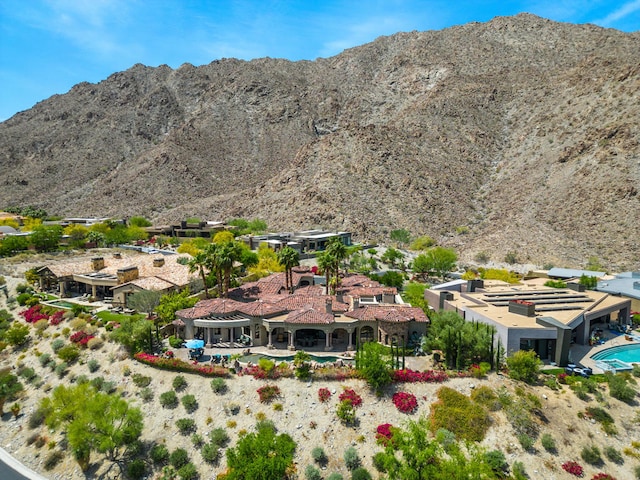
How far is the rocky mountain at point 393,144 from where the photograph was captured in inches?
3378

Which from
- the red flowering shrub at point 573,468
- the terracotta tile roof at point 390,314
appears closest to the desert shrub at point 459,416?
the red flowering shrub at point 573,468

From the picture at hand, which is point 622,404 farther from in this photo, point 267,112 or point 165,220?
point 267,112

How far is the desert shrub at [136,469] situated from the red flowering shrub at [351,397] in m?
13.5

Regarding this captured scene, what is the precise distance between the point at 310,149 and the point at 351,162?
51.1 feet

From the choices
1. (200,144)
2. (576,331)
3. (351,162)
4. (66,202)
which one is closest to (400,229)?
(351,162)

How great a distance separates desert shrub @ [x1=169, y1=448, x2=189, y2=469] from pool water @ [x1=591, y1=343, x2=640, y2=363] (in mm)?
33525

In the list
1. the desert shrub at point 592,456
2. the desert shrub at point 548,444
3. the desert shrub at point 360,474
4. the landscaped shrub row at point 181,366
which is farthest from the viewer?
the landscaped shrub row at point 181,366

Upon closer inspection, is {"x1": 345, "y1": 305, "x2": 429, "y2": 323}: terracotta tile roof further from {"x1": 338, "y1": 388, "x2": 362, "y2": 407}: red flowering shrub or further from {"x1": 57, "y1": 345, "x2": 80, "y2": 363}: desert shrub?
{"x1": 57, "y1": 345, "x2": 80, "y2": 363}: desert shrub

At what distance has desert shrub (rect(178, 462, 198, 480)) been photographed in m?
24.9

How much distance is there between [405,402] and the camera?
28094 mm

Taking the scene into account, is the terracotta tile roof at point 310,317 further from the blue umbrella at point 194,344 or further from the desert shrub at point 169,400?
the desert shrub at point 169,400

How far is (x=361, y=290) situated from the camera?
45625 mm

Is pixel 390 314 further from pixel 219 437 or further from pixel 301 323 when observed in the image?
pixel 219 437

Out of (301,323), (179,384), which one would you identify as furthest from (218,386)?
(301,323)
